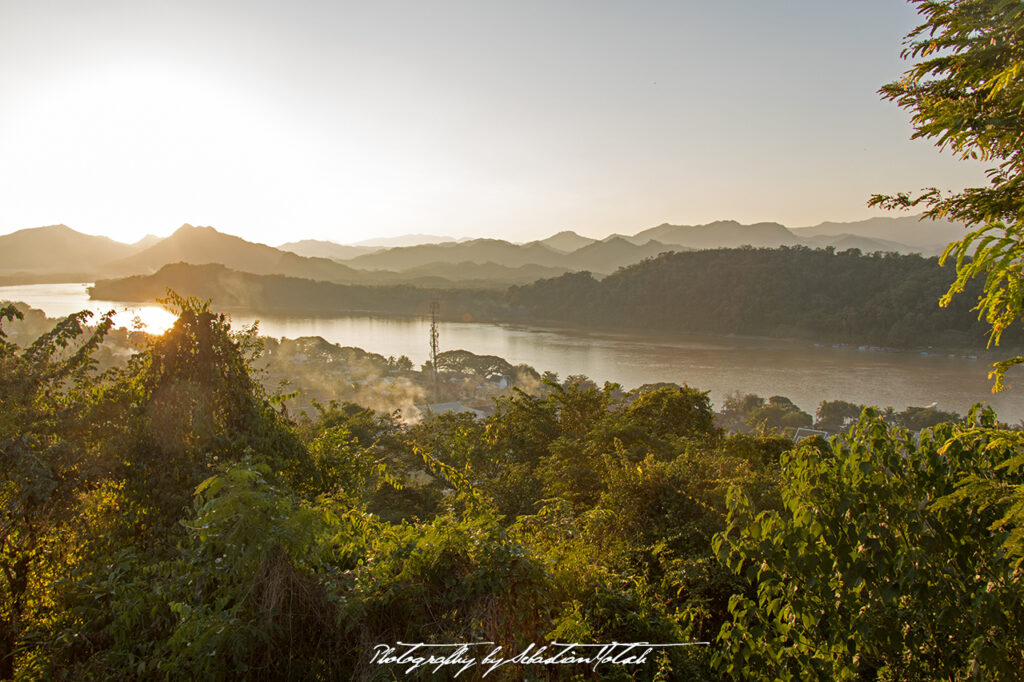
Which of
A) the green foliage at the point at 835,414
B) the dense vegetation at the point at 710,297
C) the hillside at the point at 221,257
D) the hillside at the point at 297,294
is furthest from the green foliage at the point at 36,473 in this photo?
the hillside at the point at 221,257

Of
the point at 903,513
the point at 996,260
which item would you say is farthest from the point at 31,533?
the point at 996,260

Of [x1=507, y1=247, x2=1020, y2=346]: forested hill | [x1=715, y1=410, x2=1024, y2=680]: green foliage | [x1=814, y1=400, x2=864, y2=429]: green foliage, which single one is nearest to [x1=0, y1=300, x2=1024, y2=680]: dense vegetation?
[x1=715, y1=410, x2=1024, y2=680]: green foliage

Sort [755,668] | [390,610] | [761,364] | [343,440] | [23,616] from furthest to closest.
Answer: [761,364] < [343,440] < [23,616] < [390,610] < [755,668]

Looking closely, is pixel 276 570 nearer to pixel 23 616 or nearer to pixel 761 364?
pixel 23 616

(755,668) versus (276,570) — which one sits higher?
(276,570)

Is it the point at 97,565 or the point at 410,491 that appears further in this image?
the point at 410,491
